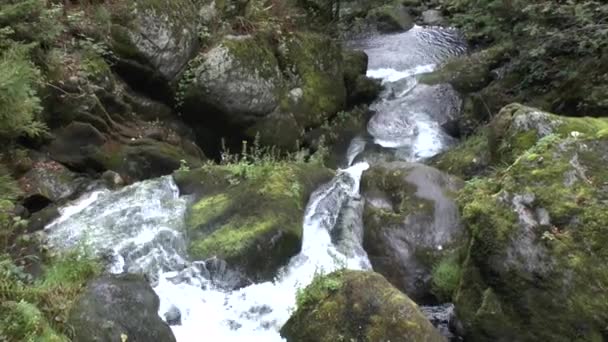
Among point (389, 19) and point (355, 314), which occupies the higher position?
point (355, 314)

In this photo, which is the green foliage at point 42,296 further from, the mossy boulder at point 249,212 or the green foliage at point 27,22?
the green foliage at point 27,22

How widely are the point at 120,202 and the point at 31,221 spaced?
1224 mm

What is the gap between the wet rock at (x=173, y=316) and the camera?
6707 millimetres

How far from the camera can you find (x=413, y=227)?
8.43 m

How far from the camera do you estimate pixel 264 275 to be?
7449 millimetres

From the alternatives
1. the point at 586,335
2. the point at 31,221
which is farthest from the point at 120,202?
the point at 586,335

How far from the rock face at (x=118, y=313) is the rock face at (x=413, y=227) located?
11.1 feet

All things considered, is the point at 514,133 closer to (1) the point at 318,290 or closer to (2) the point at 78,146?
(1) the point at 318,290

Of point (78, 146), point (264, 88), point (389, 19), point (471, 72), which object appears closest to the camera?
point (78, 146)

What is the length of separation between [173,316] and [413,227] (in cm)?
370

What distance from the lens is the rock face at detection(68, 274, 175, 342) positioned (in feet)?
18.3

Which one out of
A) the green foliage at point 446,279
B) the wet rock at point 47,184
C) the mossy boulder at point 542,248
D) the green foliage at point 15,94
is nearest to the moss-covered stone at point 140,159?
the wet rock at point 47,184

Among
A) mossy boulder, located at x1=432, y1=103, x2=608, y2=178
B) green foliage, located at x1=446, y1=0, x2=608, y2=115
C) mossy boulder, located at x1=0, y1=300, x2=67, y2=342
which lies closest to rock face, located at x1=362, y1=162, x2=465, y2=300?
mossy boulder, located at x1=432, y1=103, x2=608, y2=178

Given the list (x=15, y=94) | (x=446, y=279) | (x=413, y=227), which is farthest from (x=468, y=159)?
(x=15, y=94)
